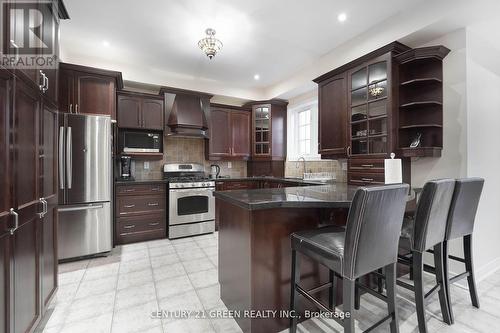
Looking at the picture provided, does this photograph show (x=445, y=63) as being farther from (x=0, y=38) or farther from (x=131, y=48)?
(x=131, y=48)

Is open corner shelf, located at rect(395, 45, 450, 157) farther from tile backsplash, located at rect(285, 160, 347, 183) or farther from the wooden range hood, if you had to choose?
the wooden range hood

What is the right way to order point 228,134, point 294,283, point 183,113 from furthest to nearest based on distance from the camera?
point 228,134 → point 183,113 → point 294,283

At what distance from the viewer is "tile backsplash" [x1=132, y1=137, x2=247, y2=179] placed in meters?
4.19

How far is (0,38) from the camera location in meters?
1.08

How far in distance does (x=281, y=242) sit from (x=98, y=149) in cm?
264

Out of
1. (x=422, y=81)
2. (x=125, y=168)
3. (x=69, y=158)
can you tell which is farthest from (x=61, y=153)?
(x=422, y=81)

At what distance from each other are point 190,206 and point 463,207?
3442 mm

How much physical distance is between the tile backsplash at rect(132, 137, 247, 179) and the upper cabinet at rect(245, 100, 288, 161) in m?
0.82

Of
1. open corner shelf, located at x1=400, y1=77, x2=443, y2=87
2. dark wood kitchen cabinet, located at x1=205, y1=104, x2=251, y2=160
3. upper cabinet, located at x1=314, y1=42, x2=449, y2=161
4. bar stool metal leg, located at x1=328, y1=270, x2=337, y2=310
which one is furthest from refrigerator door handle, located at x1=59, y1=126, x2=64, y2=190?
open corner shelf, located at x1=400, y1=77, x2=443, y2=87

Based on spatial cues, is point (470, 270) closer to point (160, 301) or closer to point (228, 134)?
point (160, 301)

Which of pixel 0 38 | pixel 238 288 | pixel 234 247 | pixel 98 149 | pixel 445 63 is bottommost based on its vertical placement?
pixel 238 288

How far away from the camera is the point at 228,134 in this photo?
4734 millimetres

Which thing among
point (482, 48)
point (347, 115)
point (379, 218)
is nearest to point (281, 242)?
point (379, 218)

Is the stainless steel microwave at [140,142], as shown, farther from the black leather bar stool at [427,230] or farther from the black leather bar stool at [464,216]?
the black leather bar stool at [464,216]
